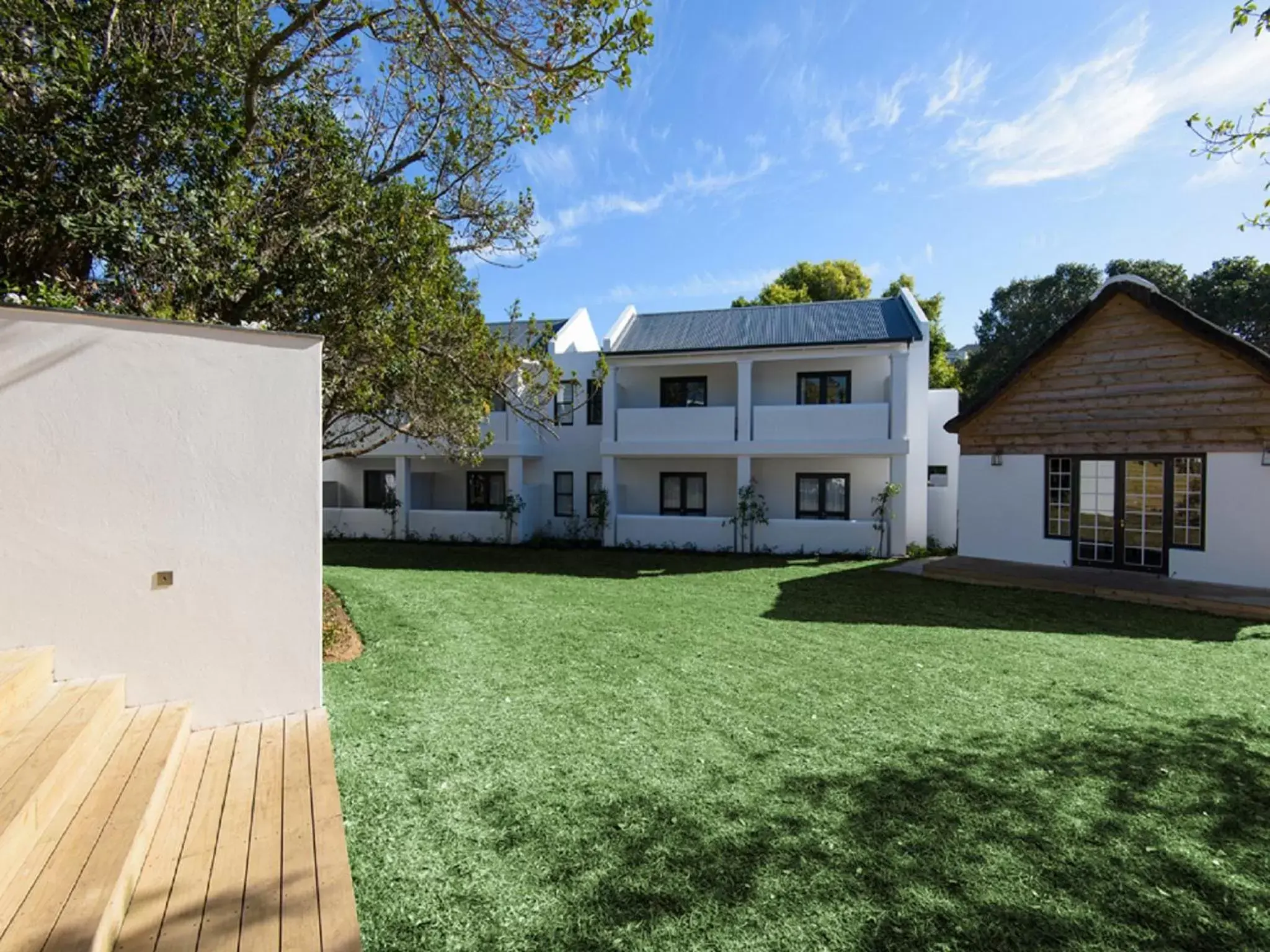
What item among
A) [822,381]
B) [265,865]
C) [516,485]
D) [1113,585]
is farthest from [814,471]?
[265,865]

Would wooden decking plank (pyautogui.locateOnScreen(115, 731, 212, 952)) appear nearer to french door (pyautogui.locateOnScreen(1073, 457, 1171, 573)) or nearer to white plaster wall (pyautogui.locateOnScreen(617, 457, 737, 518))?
white plaster wall (pyautogui.locateOnScreen(617, 457, 737, 518))

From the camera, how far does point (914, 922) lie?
108 inches

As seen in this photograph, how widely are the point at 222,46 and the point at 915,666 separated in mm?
9244

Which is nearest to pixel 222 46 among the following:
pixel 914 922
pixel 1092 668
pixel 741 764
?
pixel 741 764

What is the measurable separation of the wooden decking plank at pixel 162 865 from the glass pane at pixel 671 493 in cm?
1496

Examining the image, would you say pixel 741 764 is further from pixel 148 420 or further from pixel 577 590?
pixel 577 590

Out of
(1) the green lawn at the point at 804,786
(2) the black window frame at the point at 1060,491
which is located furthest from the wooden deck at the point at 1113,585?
(1) the green lawn at the point at 804,786

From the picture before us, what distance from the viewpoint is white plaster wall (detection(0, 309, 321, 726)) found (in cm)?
382

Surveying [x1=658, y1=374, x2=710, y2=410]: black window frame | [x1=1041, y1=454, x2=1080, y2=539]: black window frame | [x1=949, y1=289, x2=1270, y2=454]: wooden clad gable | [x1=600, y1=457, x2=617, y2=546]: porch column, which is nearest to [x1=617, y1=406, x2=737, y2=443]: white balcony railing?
[x1=600, y1=457, x2=617, y2=546]: porch column

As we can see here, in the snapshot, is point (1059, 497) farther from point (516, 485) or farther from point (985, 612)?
point (516, 485)

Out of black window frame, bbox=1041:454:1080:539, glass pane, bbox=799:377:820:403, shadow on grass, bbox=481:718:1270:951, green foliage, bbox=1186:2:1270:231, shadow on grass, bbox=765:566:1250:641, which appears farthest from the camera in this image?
glass pane, bbox=799:377:820:403

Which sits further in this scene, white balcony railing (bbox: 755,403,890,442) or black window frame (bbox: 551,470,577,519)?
black window frame (bbox: 551,470,577,519)

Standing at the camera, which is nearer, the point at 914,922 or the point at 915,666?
the point at 914,922

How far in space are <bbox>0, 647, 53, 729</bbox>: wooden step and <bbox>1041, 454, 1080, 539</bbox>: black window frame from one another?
15.3m
